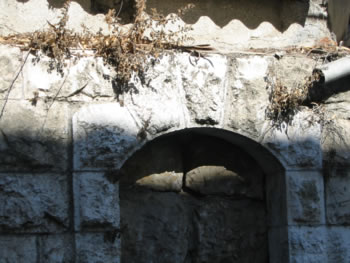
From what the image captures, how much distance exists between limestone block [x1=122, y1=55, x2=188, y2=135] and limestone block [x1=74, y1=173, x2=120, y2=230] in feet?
1.22

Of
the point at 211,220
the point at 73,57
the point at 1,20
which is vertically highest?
the point at 1,20

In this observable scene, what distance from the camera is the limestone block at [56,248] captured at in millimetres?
2972

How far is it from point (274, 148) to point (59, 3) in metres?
1.47

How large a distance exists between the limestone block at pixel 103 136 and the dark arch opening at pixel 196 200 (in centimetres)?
37

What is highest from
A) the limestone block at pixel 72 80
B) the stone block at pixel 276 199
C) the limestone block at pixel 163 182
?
the limestone block at pixel 72 80

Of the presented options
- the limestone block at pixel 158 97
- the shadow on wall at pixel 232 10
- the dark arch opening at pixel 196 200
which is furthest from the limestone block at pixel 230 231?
the shadow on wall at pixel 232 10

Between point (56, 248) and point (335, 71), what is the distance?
180 cm

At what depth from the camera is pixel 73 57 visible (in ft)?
10.4

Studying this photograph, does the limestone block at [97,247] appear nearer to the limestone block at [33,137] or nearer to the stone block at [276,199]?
the limestone block at [33,137]

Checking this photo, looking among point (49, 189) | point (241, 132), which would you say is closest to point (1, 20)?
point (49, 189)

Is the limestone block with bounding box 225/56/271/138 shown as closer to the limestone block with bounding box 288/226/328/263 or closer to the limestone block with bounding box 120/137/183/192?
the limestone block with bounding box 120/137/183/192

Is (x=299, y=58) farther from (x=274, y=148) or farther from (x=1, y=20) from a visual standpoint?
(x=1, y=20)

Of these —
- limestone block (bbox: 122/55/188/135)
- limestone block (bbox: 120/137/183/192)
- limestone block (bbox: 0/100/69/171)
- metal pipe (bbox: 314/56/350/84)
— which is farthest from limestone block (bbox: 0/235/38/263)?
metal pipe (bbox: 314/56/350/84)

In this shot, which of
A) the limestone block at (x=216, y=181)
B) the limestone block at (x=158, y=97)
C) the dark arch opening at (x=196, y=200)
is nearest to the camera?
the limestone block at (x=158, y=97)
